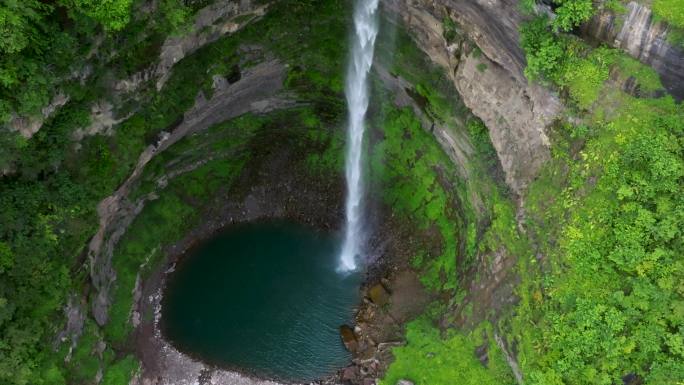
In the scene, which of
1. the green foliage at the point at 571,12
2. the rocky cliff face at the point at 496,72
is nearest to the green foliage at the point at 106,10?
the rocky cliff face at the point at 496,72

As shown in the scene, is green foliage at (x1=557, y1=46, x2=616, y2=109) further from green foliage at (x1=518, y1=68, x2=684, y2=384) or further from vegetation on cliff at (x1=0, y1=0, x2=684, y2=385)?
green foliage at (x1=518, y1=68, x2=684, y2=384)

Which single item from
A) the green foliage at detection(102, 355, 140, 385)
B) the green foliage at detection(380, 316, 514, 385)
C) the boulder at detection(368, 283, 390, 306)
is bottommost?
the green foliage at detection(102, 355, 140, 385)

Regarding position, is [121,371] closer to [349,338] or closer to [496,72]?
[349,338]

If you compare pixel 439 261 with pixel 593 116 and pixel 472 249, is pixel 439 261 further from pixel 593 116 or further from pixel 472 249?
pixel 593 116

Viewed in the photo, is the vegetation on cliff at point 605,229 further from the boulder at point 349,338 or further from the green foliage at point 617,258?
the boulder at point 349,338

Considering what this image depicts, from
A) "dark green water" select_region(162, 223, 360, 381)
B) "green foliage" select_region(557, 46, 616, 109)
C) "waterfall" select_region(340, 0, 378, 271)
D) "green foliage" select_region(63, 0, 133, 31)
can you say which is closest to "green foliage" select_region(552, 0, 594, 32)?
"green foliage" select_region(557, 46, 616, 109)

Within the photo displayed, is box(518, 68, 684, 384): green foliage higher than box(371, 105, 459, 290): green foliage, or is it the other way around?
box(518, 68, 684, 384): green foliage

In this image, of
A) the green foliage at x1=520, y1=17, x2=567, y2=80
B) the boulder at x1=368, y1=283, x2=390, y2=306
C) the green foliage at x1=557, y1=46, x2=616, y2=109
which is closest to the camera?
the green foliage at x1=557, y1=46, x2=616, y2=109
